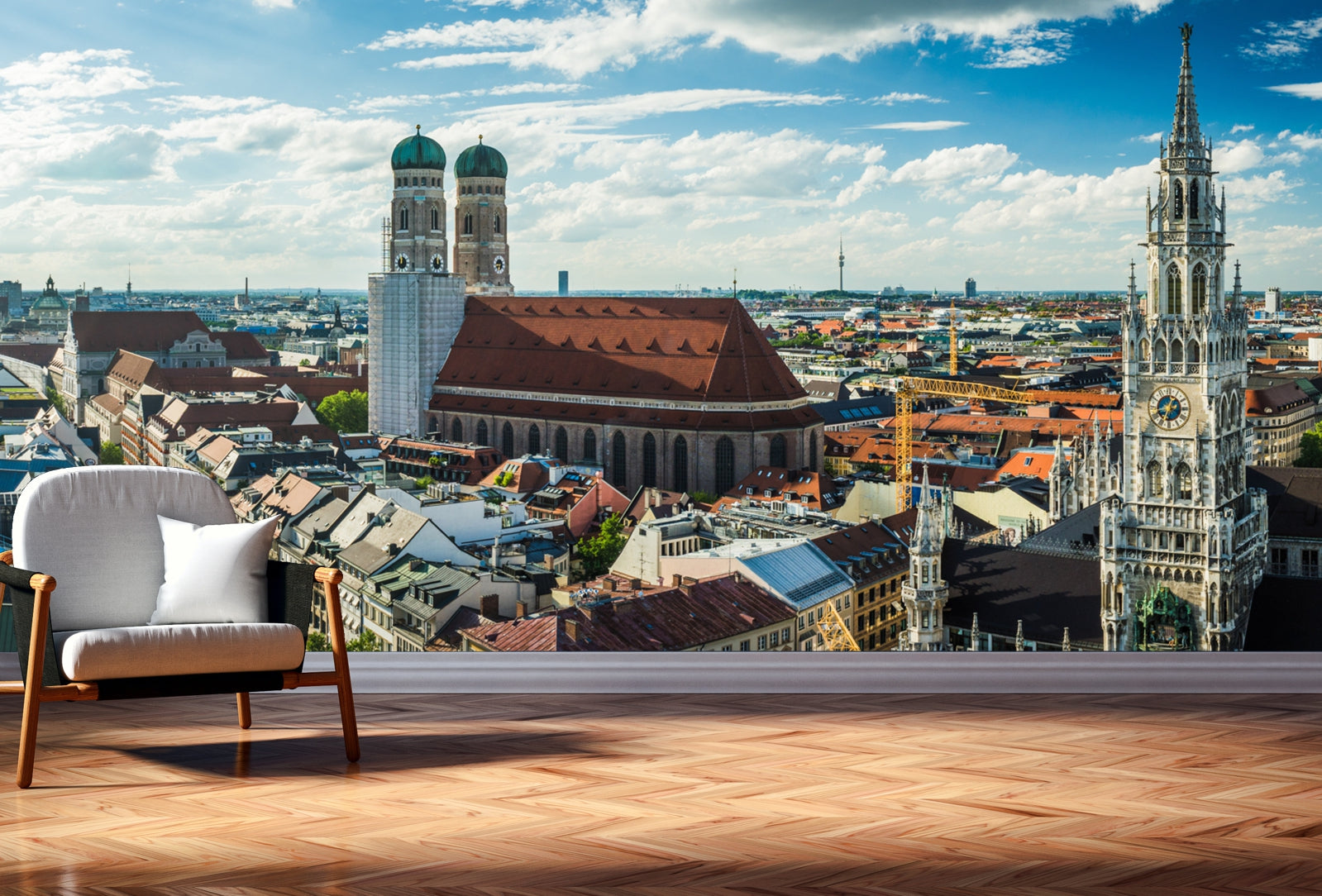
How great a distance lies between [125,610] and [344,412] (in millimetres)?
3953

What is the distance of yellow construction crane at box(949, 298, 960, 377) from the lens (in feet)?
22.7

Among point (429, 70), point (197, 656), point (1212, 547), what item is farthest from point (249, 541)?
point (1212, 547)

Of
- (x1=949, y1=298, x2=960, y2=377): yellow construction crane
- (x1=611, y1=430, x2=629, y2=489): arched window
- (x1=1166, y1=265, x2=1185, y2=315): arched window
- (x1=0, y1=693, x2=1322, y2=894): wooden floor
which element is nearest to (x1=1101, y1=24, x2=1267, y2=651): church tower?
(x1=1166, y1=265, x2=1185, y2=315): arched window

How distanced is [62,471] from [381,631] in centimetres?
208

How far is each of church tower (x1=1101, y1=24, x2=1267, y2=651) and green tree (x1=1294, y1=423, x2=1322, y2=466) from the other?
252 mm

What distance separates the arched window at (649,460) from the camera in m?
9.28

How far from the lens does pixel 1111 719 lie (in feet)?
12.3

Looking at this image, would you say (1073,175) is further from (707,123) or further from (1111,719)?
(1111,719)

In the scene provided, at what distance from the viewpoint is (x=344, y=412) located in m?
7.16

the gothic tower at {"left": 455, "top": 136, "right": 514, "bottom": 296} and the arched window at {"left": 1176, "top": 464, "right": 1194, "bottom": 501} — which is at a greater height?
the gothic tower at {"left": 455, "top": 136, "right": 514, "bottom": 296}

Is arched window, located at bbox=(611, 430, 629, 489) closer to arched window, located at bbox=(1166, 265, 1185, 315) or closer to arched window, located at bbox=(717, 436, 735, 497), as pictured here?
arched window, located at bbox=(717, 436, 735, 497)

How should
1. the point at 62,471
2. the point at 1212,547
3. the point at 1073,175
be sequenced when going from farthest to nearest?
the point at 1212,547
the point at 1073,175
the point at 62,471

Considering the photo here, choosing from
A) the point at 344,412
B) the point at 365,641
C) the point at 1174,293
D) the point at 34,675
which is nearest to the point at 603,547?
the point at 365,641

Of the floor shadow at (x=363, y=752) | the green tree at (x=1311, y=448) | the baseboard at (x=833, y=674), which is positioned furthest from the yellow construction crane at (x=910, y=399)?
the floor shadow at (x=363, y=752)
